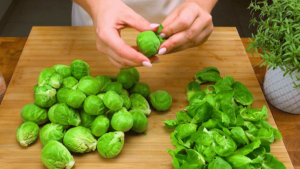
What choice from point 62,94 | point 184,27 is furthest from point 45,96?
point 184,27

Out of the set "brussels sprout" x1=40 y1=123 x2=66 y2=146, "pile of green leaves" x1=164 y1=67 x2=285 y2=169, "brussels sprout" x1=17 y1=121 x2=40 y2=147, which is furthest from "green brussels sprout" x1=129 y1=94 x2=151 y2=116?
"brussels sprout" x1=17 y1=121 x2=40 y2=147

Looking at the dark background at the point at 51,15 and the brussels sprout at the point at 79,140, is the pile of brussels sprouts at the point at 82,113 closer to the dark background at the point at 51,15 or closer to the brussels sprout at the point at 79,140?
the brussels sprout at the point at 79,140

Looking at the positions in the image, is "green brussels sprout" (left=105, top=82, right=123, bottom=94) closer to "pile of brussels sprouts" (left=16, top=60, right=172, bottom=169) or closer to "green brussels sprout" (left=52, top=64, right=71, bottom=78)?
"pile of brussels sprouts" (left=16, top=60, right=172, bottom=169)

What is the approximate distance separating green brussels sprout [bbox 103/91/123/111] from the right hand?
6.2 inches

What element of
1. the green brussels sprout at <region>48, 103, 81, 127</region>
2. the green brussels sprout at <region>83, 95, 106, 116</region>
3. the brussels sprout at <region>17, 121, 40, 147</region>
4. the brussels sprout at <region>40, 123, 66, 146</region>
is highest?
the green brussels sprout at <region>83, 95, 106, 116</region>

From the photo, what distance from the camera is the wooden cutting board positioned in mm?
1296

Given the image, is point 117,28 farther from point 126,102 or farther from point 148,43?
point 126,102

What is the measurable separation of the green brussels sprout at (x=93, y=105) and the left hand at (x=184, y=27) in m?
0.37

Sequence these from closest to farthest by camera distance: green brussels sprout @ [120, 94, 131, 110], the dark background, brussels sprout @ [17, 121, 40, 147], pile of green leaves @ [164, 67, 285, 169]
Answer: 1. pile of green leaves @ [164, 67, 285, 169]
2. brussels sprout @ [17, 121, 40, 147]
3. green brussels sprout @ [120, 94, 131, 110]
4. the dark background

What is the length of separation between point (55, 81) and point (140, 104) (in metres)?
0.46

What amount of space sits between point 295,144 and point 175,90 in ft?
2.36

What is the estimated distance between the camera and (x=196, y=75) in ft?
5.41

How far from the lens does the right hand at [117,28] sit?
3.95 ft

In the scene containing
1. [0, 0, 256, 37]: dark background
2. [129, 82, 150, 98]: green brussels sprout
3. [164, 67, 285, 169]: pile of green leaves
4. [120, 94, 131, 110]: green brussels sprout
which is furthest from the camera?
[0, 0, 256, 37]: dark background
